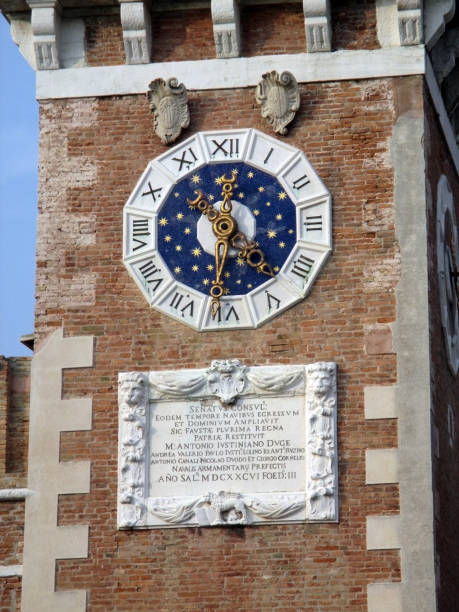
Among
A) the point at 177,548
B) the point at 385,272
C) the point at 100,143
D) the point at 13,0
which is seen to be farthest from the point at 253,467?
the point at 13,0

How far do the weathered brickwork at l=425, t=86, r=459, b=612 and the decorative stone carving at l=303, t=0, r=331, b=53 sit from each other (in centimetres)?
127

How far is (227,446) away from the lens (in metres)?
21.6

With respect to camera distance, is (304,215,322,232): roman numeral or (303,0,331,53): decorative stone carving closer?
(304,215,322,232): roman numeral

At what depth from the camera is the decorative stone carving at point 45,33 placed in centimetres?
2333

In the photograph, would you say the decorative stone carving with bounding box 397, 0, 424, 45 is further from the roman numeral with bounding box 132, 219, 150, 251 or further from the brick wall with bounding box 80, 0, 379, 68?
the roman numeral with bounding box 132, 219, 150, 251

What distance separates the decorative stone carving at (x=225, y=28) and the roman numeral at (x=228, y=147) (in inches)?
39.5

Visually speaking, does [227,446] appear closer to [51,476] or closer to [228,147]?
[51,476]

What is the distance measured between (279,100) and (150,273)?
2.33 metres

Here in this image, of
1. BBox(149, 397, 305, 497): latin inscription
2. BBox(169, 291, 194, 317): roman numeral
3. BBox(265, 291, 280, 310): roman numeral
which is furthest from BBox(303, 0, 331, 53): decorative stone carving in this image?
BBox(149, 397, 305, 497): latin inscription

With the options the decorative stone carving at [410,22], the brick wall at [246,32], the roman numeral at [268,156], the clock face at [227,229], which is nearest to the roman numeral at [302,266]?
the clock face at [227,229]

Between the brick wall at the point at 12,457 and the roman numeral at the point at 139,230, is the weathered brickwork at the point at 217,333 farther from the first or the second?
the brick wall at the point at 12,457

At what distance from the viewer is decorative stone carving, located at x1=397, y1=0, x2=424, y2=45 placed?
2275 cm

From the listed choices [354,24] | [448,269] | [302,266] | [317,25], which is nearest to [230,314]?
[302,266]

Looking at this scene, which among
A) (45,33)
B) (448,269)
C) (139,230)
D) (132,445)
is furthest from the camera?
(448,269)
